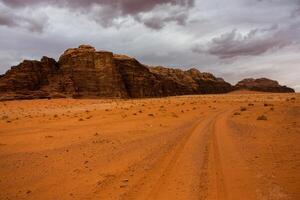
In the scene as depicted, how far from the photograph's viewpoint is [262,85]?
152 meters

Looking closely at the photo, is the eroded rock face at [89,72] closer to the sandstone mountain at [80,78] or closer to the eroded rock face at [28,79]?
the sandstone mountain at [80,78]

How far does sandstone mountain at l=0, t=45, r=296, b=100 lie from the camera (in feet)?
203

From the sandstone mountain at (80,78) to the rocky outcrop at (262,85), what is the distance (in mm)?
67965

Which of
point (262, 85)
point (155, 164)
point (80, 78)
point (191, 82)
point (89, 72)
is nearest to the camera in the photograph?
point (155, 164)

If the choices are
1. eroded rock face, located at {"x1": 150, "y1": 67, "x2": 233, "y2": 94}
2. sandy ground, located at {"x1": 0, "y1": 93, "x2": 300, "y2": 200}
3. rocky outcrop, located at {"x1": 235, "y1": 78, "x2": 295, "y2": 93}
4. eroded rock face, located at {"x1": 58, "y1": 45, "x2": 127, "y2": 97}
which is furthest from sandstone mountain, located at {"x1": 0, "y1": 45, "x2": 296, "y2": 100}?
rocky outcrop, located at {"x1": 235, "y1": 78, "x2": 295, "y2": 93}

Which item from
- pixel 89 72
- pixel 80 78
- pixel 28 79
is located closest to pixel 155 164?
pixel 28 79

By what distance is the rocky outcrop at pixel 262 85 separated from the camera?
14700 centimetres

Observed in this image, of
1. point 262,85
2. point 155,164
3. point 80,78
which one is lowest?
point 155,164

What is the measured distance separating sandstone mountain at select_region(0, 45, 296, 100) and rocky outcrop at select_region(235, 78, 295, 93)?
67965 millimetres

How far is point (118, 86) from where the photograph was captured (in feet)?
244

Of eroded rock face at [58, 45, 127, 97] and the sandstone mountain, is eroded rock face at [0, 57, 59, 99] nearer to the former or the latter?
the sandstone mountain

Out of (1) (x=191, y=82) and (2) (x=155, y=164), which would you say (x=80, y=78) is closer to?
(1) (x=191, y=82)

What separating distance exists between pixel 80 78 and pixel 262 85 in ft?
339

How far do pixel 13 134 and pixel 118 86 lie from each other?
5824cm
